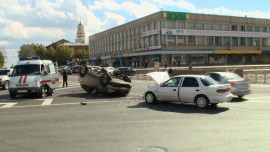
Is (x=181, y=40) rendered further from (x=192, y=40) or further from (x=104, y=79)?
(x=104, y=79)

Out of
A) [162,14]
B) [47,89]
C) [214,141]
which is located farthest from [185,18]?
[214,141]

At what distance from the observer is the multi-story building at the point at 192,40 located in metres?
64.3

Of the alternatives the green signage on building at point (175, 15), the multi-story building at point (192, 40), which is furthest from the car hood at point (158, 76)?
the green signage on building at point (175, 15)

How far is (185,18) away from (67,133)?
62532 millimetres

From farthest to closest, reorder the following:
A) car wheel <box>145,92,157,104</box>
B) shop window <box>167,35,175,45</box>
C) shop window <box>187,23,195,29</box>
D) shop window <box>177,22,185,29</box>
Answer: shop window <box>187,23,195,29</box>
shop window <box>177,22,185,29</box>
shop window <box>167,35,175,45</box>
car wheel <box>145,92,157,104</box>

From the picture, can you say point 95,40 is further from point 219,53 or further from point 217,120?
point 217,120

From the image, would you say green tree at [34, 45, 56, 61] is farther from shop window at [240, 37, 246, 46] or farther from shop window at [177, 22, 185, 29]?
shop window at [240, 37, 246, 46]

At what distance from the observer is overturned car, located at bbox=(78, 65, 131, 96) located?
17688 millimetres

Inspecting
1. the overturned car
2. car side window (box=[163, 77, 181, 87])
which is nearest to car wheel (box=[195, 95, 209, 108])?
car side window (box=[163, 77, 181, 87])

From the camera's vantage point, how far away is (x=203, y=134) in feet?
24.8

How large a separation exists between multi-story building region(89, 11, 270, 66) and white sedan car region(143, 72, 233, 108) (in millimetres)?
45315

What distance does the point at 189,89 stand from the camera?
12453 mm

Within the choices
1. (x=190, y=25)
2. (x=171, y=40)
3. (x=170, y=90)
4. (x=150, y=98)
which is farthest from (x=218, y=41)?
(x=170, y=90)

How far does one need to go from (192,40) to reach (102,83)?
53.8 metres
